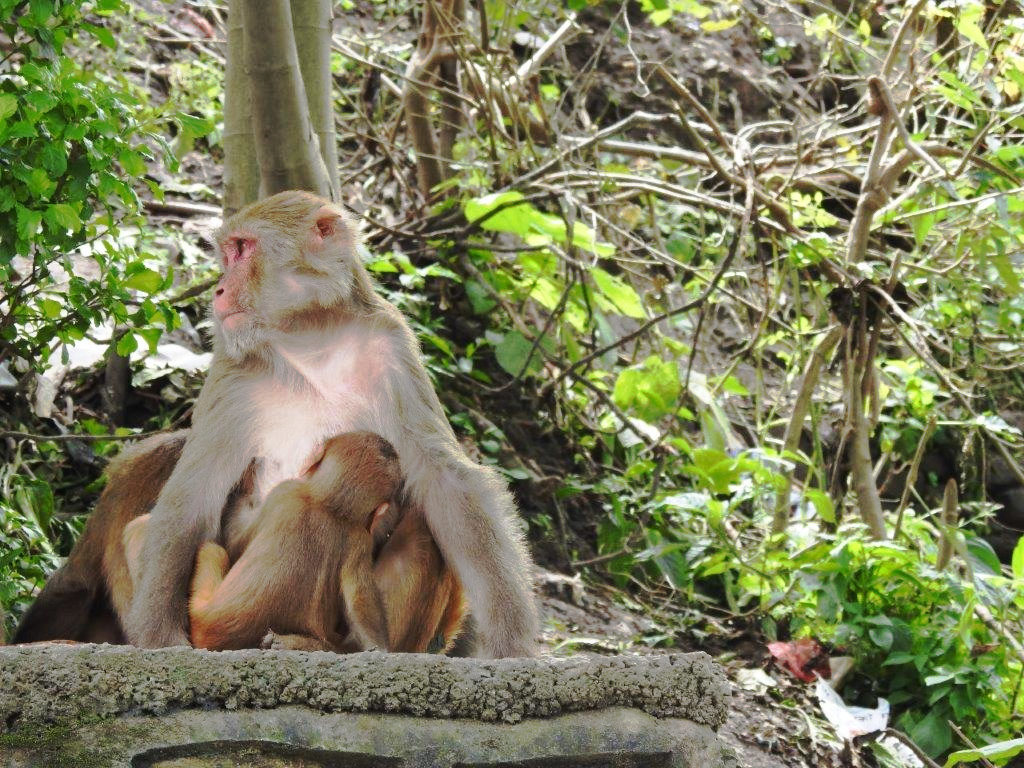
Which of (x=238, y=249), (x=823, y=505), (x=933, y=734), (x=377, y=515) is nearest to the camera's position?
(x=377, y=515)

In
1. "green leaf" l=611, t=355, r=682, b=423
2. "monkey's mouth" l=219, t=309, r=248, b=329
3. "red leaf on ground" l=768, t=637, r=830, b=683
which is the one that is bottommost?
"red leaf on ground" l=768, t=637, r=830, b=683

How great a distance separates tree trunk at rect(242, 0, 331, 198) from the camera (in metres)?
4.11

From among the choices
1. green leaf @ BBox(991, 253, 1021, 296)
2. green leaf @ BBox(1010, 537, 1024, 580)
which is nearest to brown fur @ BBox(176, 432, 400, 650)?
green leaf @ BBox(1010, 537, 1024, 580)

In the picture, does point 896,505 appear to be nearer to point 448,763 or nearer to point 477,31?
point 477,31

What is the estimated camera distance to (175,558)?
10.6 feet

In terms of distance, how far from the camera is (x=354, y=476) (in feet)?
10.3

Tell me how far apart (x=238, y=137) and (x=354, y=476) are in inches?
82.3

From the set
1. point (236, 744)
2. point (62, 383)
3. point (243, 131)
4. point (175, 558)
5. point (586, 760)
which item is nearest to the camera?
point (236, 744)

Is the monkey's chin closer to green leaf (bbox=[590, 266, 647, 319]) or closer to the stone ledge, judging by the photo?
the stone ledge

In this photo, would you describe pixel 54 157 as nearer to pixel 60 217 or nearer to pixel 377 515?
pixel 60 217

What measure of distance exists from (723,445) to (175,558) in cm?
347

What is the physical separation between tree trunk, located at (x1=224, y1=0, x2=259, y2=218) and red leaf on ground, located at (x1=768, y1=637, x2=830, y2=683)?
9.48 ft

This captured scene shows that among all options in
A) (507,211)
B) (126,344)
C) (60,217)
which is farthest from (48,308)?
(507,211)

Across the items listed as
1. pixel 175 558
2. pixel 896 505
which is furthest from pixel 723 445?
pixel 175 558
